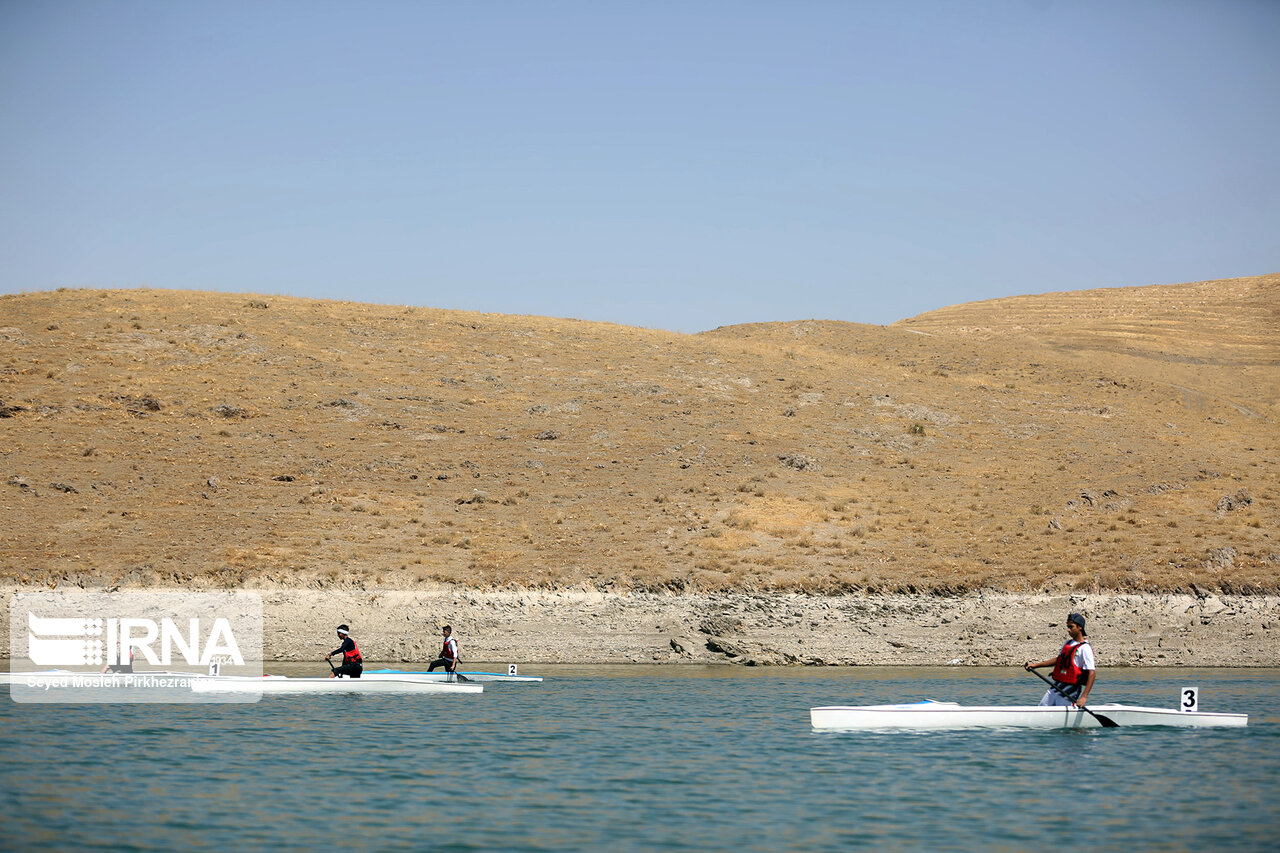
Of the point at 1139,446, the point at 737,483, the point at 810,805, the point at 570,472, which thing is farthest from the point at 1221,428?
the point at 810,805

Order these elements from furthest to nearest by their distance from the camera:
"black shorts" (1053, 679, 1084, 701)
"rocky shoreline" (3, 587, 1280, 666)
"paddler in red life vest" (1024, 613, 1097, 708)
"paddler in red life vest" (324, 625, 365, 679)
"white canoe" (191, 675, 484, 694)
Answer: "rocky shoreline" (3, 587, 1280, 666) → "paddler in red life vest" (324, 625, 365, 679) → "white canoe" (191, 675, 484, 694) → "black shorts" (1053, 679, 1084, 701) → "paddler in red life vest" (1024, 613, 1097, 708)

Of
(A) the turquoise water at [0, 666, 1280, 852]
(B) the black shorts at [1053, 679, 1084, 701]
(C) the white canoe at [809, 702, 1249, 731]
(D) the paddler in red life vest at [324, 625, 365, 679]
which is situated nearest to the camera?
(A) the turquoise water at [0, 666, 1280, 852]

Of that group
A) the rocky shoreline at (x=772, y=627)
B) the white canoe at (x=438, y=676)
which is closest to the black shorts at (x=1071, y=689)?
the rocky shoreline at (x=772, y=627)

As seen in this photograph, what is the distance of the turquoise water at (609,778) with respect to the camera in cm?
1451

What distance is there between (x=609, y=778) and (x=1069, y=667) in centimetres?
979

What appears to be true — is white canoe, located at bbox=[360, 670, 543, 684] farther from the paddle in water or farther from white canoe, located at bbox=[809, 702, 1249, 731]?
the paddle in water

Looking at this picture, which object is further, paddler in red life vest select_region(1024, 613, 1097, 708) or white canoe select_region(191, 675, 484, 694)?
white canoe select_region(191, 675, 484, 694)

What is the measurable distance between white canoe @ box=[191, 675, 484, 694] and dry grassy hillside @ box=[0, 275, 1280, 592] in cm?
1066

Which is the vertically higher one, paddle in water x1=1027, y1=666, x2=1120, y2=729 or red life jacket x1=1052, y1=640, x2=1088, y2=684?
red life jacket x1=1052, y1=640, x2=1088, y2=684

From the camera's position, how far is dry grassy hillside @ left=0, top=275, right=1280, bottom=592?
41.6 metres

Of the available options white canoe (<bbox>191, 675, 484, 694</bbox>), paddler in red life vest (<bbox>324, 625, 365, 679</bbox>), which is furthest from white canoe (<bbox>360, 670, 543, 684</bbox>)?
paddler in red life vest (<bbox>324, 625, 365, 679</bbox>)

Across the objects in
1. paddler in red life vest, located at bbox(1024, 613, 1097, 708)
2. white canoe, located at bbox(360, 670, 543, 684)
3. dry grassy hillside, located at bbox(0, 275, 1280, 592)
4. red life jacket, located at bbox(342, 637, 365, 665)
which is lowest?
white canoe, located at bbox(360, 670, 543, 684)

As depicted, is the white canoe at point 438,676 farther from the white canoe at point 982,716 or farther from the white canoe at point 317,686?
the white canoe at point 982,716

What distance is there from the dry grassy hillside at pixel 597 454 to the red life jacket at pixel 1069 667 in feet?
54.5
